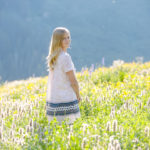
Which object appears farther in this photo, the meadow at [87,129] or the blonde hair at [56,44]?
Result: the blonde hair at [56,44]

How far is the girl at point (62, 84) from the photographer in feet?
15.6

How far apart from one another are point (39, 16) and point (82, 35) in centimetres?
3662

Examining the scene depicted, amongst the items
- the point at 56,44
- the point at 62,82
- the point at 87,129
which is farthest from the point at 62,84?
the point at 87,129

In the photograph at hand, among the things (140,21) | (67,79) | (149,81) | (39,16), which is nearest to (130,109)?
(67,79)

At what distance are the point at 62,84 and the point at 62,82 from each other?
0.03 m

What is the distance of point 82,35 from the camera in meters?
152

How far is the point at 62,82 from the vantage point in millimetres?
4832

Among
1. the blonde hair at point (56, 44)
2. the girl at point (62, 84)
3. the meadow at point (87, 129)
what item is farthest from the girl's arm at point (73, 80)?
the meadow at point (87, 129)

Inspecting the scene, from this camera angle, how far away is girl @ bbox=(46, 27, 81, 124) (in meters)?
4.77

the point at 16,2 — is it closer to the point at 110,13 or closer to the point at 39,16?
the point at 39,16

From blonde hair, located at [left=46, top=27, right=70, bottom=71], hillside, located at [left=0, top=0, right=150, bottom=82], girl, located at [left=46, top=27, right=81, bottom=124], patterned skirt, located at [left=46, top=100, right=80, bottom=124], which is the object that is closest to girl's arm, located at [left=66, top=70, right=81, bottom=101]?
girl, located at [left=46, top=27, right=81, bottom=124]

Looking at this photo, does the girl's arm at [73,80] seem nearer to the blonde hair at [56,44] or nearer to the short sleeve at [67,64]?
the short sleeve at [67,64]

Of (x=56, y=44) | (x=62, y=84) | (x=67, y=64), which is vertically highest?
(x=56, y=44)

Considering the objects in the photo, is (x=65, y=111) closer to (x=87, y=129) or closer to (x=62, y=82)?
(x=62, y=82)
